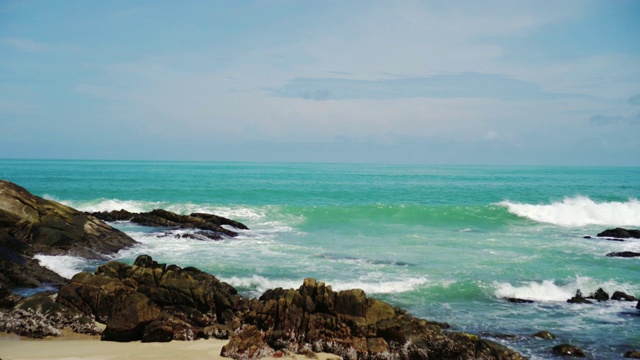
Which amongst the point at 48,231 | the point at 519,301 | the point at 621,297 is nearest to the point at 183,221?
the point at 48,231

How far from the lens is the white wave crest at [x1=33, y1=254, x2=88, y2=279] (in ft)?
56.0

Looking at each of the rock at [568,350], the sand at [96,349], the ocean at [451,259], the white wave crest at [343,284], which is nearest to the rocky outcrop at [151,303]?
the sand at [96,349]

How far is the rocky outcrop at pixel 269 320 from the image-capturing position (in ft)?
34.2

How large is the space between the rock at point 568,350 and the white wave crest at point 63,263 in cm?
1418

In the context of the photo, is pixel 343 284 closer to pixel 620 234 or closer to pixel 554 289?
pixel 554 289

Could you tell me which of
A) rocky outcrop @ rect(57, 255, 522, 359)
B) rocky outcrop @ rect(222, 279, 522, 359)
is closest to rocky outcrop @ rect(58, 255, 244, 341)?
rocky outcrop @ rect(57, 255, 522, 359)

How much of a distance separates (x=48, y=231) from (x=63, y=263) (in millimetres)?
2811

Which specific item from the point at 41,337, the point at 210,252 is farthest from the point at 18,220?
the point at 41,337

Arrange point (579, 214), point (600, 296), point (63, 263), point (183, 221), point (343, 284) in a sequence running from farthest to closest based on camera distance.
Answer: point (579, 214)
point (183, 221)
point (63, 263)
point (343, 284)
point (600, 296)

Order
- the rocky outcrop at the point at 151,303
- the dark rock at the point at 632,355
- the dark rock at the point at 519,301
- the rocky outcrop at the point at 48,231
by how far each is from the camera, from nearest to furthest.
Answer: the rocky outcrop at the point at 151,303, the dark rock at the point at 632,355, the dark rock at the point at 519,301, the rocky outcrop at the point at 48,231

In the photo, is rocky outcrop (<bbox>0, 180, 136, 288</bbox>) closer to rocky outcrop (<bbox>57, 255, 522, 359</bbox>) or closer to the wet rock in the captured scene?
rocky outcrop (<bbox>57, 255, 522, 359</bbox>)

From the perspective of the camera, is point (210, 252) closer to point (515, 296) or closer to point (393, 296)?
point (393, 296)

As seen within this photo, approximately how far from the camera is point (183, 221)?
96.9 ft

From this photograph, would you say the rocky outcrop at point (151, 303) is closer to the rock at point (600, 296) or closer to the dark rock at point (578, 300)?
the dark rock at point (578, 300)
